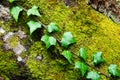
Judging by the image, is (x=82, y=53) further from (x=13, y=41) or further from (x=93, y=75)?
(x=13, y=41)

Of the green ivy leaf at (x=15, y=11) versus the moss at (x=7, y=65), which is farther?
the green ivy leaf at (x=15, y=11)

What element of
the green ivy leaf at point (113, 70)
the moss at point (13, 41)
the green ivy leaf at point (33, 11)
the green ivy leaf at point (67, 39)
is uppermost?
the green ivy leaf at point (33, 11)

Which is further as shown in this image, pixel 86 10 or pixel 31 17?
pixel 86 10

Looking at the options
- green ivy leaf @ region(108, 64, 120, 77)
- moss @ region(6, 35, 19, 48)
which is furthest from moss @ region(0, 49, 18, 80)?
green ivy leaf @ region(108, 64, 120, 77)

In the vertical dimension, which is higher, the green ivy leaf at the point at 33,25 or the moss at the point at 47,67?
the green ivy leaf at the point at 33,25

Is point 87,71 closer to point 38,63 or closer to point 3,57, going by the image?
point 38,63

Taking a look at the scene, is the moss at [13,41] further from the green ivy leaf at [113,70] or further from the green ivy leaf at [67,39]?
the green ivy leaf at [113,70]

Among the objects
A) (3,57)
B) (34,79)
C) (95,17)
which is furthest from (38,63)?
(95,17)

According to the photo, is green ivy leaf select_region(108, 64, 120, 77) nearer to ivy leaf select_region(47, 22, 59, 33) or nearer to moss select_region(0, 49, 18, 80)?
ivy leaf select_region(47, 22, 59, 33)

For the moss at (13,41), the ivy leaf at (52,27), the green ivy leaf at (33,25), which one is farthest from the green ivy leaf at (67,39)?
the moss at (13,41)
